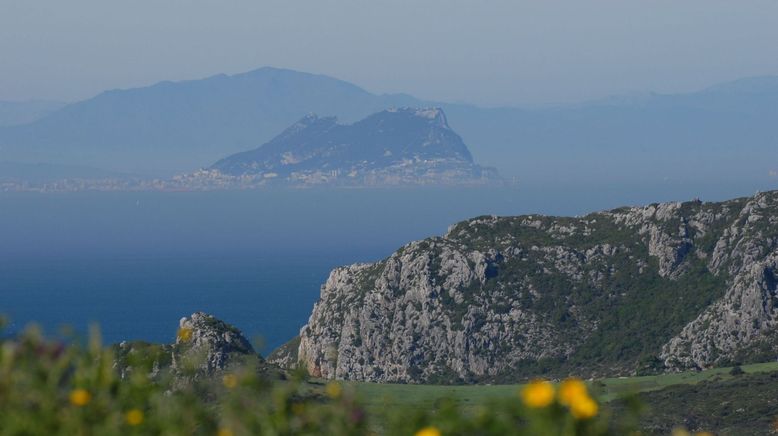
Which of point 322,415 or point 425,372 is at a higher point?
point 322,415

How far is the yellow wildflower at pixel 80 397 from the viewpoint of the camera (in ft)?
31.9

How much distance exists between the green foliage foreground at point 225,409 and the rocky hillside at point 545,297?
8903cm

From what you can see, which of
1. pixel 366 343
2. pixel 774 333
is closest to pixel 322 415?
pixel 774 333

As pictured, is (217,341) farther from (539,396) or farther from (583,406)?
(583,406)

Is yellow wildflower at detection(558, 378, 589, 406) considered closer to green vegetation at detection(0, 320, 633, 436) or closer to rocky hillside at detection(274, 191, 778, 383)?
green vegetation at detection(0, 320, 633, 436)

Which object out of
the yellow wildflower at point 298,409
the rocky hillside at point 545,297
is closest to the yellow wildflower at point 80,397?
the yellow wildflower at point 298,409

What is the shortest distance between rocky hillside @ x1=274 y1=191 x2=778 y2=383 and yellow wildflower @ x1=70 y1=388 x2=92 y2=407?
3539 inches

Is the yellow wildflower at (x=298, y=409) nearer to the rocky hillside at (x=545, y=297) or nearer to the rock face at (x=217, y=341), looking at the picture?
the rock face at (x=217, y=341)

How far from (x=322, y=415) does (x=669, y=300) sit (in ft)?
334

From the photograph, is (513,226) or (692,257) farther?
(513,226)

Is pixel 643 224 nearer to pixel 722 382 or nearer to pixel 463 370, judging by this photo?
pixel 463 370

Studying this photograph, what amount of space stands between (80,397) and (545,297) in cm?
10249

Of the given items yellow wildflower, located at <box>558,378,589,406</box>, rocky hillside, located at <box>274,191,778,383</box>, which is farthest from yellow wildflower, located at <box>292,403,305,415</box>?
rocky hillside, located at <box>274,191,778,383</box>

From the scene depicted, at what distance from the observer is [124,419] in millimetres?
10008
